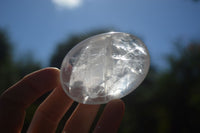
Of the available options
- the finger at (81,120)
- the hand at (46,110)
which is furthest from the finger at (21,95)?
the finger at (81,120)

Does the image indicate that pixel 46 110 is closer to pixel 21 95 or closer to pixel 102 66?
pixel 21 95

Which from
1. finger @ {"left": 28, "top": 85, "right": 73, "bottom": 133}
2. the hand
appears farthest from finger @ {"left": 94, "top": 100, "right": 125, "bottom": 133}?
finger @ {"left": 28, "top": 85, "right": 73, "bottom": 133}

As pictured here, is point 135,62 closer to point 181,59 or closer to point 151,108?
point 151,108

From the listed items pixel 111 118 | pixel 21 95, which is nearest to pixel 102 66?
pixel 111 118

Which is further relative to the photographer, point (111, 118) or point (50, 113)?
point (50, 113)

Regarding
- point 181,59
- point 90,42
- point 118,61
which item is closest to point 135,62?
point 118,61

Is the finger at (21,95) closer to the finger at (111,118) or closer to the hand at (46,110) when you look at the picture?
the hand at (46,110)
